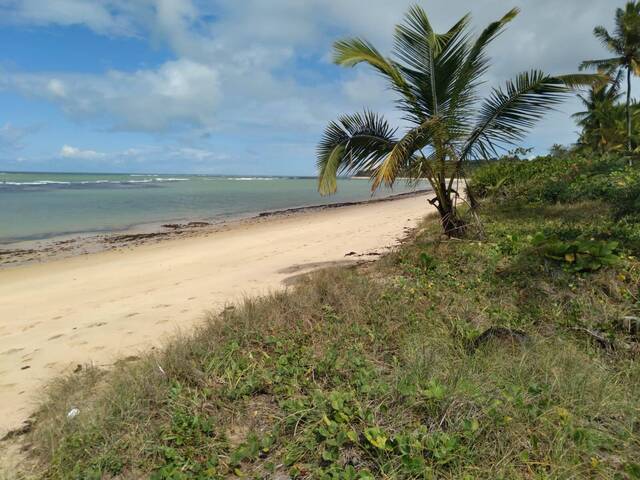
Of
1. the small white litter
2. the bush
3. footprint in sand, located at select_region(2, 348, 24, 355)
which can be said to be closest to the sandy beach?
footprint in sand, located at select_region(2, 348, 24, 355)

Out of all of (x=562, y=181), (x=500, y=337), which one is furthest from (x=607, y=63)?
(x=500, y=337)

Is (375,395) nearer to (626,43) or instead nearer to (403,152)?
(403,152)

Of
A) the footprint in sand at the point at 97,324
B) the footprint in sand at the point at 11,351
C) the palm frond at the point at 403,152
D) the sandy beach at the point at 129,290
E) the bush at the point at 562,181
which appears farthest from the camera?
the bush at the point at 562,181

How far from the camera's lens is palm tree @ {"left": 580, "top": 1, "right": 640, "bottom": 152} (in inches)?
873

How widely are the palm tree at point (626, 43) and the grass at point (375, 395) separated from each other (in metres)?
24.4

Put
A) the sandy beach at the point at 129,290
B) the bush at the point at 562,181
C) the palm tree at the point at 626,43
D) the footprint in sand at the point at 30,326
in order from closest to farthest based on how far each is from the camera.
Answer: the sandy beach at the point at 129,290, the footprint in sand at the point at 30,326, the bush at the point at 562,181, the palm tree at the point at 626,43

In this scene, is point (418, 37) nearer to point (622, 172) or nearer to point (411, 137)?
point (411, 137)

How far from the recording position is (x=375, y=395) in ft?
7.81

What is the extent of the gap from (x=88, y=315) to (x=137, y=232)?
10818mm

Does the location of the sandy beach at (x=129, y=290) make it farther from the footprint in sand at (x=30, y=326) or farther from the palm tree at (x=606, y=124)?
the palm tree at (x=606, y=124)

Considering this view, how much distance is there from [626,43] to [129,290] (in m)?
29.5

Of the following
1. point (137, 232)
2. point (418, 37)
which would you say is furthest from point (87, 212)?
point (418, 37)

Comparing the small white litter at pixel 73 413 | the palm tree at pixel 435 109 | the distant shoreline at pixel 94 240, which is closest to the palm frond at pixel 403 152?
the palm tree at pixel 435 109

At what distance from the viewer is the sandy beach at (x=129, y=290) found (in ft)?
13.1
